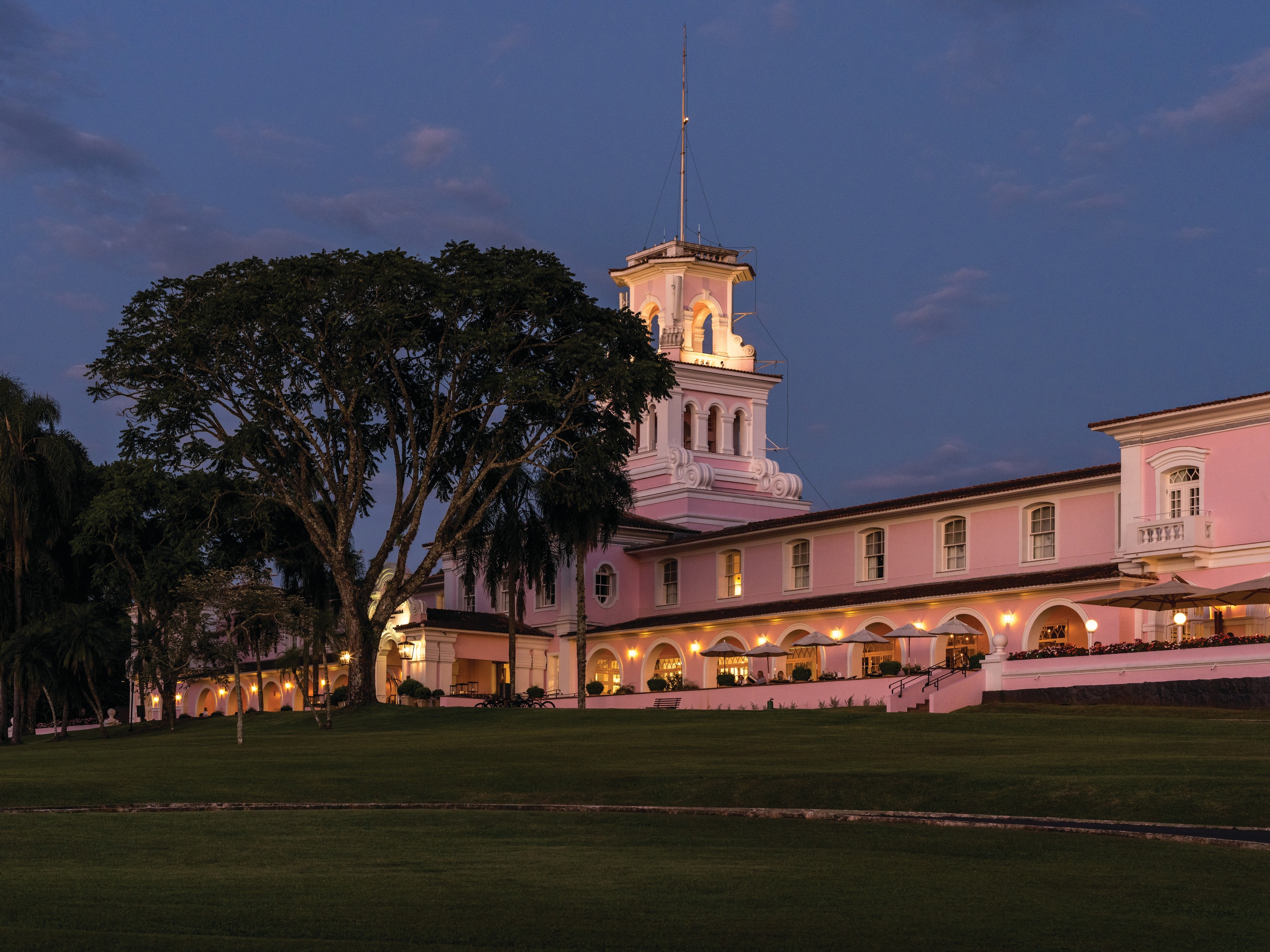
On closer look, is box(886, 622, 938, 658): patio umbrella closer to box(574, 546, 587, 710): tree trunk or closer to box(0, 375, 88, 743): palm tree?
box(574, 546, 587, 710): tree trunk

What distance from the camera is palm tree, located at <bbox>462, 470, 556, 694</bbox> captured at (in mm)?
56594

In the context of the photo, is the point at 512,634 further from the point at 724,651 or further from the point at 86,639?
the point at 86,639

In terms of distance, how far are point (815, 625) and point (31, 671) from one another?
90.4ft

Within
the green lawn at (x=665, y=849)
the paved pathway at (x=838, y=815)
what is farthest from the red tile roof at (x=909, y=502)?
the paved pathway at (x=838, y=815)

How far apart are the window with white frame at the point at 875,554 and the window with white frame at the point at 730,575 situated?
22.2 feet

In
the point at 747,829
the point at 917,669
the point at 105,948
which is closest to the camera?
the point at 105,948

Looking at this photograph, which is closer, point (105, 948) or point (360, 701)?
point (105, 948)

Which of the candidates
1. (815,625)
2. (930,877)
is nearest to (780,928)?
(930,877)

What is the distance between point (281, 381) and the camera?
49.3 meters

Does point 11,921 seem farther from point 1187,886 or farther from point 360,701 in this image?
point 360,701

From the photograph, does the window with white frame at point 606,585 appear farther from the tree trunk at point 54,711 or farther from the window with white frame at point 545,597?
the tree trunk at point 54,711

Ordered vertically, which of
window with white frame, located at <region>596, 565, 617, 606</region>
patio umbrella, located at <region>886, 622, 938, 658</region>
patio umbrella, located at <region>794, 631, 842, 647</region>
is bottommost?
patio umbrella, located at <region>794, 631, 842, 647</region>

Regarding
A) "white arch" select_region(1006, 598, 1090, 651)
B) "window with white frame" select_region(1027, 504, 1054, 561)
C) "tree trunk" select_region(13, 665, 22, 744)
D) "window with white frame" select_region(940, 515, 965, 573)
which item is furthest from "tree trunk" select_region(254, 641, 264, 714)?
"window with white frame" select_region(1027, 504, 1054, 561)

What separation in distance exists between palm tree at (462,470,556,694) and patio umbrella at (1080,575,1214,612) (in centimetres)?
2089
